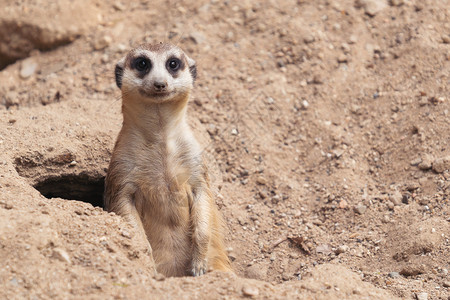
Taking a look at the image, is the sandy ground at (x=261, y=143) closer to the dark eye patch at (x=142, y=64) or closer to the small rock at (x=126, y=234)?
the small rock at (x=126, y=234)

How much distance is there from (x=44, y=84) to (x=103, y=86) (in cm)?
52

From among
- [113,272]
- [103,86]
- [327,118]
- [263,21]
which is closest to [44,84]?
[103,86]

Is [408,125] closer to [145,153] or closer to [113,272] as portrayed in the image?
[145,153]

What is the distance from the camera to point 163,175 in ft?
11.2

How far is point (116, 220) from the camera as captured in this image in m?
3.02

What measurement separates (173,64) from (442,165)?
5.96 feet

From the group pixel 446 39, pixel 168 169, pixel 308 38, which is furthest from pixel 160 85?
pixel 446 39

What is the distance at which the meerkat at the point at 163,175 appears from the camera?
337 cm

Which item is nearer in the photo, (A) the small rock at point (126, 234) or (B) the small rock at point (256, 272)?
(A) the small rock at point (126, 234)

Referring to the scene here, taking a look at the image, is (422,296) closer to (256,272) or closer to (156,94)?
(256,272)

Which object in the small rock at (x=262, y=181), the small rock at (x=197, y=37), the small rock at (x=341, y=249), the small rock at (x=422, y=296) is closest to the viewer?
the small rock at (x=422, y=296)

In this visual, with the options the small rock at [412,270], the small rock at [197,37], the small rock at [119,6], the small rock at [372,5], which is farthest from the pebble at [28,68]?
the small rock at [412,270]

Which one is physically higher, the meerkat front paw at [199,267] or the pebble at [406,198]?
the pebble at [406,198]

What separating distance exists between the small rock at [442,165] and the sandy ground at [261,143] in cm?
1
